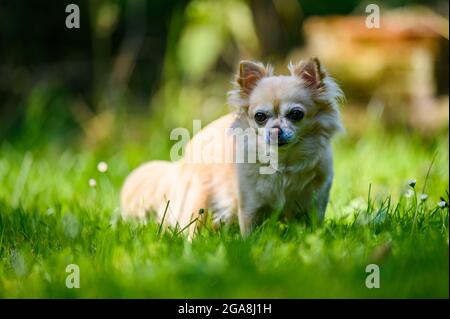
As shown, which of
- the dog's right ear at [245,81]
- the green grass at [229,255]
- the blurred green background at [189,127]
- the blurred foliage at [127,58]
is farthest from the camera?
the blurred foliage at [127,58]

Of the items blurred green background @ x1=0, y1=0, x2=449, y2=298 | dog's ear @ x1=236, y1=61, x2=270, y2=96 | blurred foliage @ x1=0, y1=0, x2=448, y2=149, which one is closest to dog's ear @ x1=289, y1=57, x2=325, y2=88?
dog's ear @ x1=236, y1=61, x2=270, y2=96

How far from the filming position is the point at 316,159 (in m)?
3.24

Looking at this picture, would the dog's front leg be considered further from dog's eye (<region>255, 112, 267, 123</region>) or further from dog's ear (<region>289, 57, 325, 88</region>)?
dog's ear (<region>289, 57, 325, 88</region>)

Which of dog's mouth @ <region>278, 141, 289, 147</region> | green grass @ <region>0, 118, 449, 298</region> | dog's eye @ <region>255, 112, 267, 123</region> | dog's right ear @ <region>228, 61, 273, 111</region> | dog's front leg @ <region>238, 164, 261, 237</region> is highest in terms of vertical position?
dog's right ear @ <region>228, 61, 273, 111</region>

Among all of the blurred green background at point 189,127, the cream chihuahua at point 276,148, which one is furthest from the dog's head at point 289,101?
the blurred green background at point 189,127

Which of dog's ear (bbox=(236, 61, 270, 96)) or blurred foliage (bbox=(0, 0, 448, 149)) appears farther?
blurred foliage (bbox=(0, 0, 448, 149))

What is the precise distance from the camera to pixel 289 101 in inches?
125

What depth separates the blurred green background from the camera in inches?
98.7

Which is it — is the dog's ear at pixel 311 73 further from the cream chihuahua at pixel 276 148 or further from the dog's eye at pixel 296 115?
the dog's eye at pixel 296 115

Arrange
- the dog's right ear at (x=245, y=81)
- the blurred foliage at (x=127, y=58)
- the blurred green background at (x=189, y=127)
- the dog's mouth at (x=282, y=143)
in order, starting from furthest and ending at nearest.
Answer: the blurred foliage at (x=127, y=58) < the dog's right ear at (x=245, y=81) < the dog's mouth at (x=282, y=143) < the blurred green background at (x=189, y=127)

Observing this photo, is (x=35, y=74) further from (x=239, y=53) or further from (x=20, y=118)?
(x=239, y=53)

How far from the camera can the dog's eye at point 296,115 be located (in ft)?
10.4

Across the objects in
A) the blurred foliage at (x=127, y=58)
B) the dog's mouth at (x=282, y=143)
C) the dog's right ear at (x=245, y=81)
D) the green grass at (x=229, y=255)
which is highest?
the blurred foliage at (x=127, y=58)
